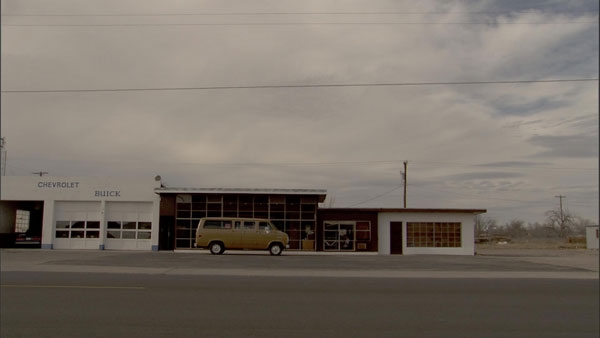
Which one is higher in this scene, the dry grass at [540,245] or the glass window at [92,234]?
the glass window at [92,234]

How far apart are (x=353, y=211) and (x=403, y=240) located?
385 centimetres

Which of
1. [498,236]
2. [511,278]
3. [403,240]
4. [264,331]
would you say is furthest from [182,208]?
[498,236]

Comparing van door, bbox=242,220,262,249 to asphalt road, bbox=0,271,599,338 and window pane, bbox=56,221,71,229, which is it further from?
asphalt road, bbox=0,271,599,338

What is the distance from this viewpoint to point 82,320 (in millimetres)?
9023

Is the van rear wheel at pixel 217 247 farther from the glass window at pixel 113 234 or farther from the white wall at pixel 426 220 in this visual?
the white wall at pixel 426 220

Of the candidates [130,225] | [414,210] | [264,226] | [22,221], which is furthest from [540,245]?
[22,221]

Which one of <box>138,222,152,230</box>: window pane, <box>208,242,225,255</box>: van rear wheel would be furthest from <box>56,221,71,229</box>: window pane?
<box>208,242,225,255</box>: van rear wheel

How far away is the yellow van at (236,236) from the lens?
1158 inches

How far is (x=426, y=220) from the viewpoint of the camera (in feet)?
117

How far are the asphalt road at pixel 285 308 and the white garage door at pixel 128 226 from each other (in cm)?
1902

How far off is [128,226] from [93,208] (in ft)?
8.42

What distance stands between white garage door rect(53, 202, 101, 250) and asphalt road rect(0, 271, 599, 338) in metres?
19.5

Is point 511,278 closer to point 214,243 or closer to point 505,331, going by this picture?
point 505,331

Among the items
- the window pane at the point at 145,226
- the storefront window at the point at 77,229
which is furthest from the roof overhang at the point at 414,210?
the storefront window at the point at 77,229
